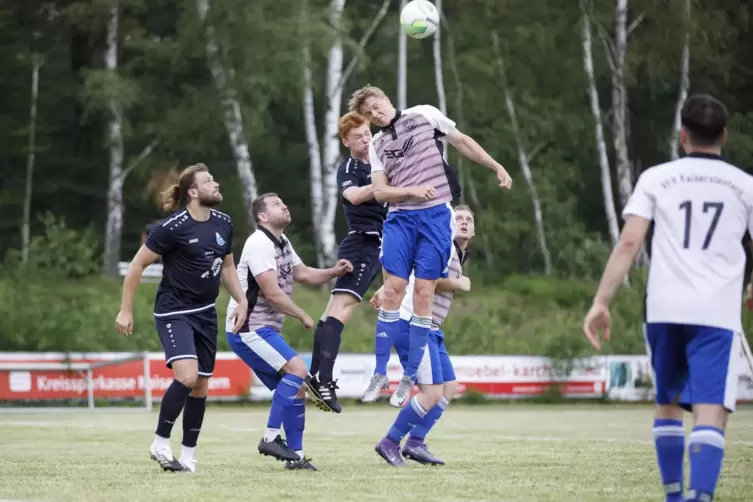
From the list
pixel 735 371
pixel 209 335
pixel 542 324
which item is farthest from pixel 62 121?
pixel 735 371

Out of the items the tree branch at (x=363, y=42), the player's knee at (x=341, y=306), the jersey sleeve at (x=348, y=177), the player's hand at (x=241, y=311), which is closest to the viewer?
the player's hand at (x=241, y=311)

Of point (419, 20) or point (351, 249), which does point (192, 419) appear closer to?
point (351, 249)

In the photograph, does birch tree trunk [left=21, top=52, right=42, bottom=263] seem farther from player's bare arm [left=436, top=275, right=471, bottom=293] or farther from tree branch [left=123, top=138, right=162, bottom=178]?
player's bare arm [left=436, top=275, right=471, bottom=293]

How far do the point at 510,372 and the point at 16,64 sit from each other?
1930 centimetres

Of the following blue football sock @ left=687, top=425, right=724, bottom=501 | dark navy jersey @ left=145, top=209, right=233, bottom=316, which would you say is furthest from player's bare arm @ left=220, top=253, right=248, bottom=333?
blue football sock @ left=687, top=425, right=724, bottom=501

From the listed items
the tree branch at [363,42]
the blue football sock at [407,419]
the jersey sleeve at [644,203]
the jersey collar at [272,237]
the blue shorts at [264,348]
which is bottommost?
the blue football sock at [407,419]

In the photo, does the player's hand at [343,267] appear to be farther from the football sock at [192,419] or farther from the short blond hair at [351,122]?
the football sock at [192,419]

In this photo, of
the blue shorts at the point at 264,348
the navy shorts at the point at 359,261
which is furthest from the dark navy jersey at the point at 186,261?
the navy shorts at the point at 359,261

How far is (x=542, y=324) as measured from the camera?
99.9ft

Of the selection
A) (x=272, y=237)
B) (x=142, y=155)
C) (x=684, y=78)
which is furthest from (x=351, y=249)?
(x=684, y=78)

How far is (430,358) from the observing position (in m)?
10.7

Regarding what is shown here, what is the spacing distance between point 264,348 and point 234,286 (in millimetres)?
638

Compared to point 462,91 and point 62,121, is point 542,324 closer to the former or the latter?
point 462,91

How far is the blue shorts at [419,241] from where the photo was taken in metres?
10.1
